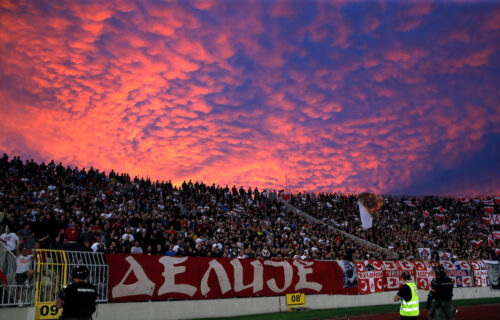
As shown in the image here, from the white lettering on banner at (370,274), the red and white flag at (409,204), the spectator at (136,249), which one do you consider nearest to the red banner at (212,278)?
the white lettering on banner at (370,274)

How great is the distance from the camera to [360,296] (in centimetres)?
2244

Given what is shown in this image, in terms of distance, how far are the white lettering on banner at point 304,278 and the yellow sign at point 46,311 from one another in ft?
35.5

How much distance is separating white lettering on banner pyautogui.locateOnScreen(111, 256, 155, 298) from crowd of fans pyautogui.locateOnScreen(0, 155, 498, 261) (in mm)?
2184

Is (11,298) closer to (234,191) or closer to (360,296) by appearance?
(360,296)

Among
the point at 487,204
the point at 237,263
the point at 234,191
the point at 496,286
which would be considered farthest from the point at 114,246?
the point at 487,204

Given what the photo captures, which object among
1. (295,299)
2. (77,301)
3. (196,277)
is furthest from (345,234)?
(77,301)

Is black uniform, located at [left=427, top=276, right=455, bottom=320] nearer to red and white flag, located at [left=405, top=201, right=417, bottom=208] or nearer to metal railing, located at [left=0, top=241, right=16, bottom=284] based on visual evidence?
metal railing, located at [left=0, top=241, right=16, bottom=284]

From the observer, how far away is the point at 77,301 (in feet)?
23.9

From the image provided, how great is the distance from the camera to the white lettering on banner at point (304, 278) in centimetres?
2031

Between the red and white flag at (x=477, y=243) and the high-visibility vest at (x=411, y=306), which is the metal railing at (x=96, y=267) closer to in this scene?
the high-visibility vest at (x=411, y=306)

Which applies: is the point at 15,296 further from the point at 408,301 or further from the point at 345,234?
the point at 345,234

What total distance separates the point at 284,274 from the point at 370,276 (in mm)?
5575

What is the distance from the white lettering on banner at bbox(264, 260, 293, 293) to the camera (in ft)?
63.4

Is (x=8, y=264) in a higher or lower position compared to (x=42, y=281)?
higher
